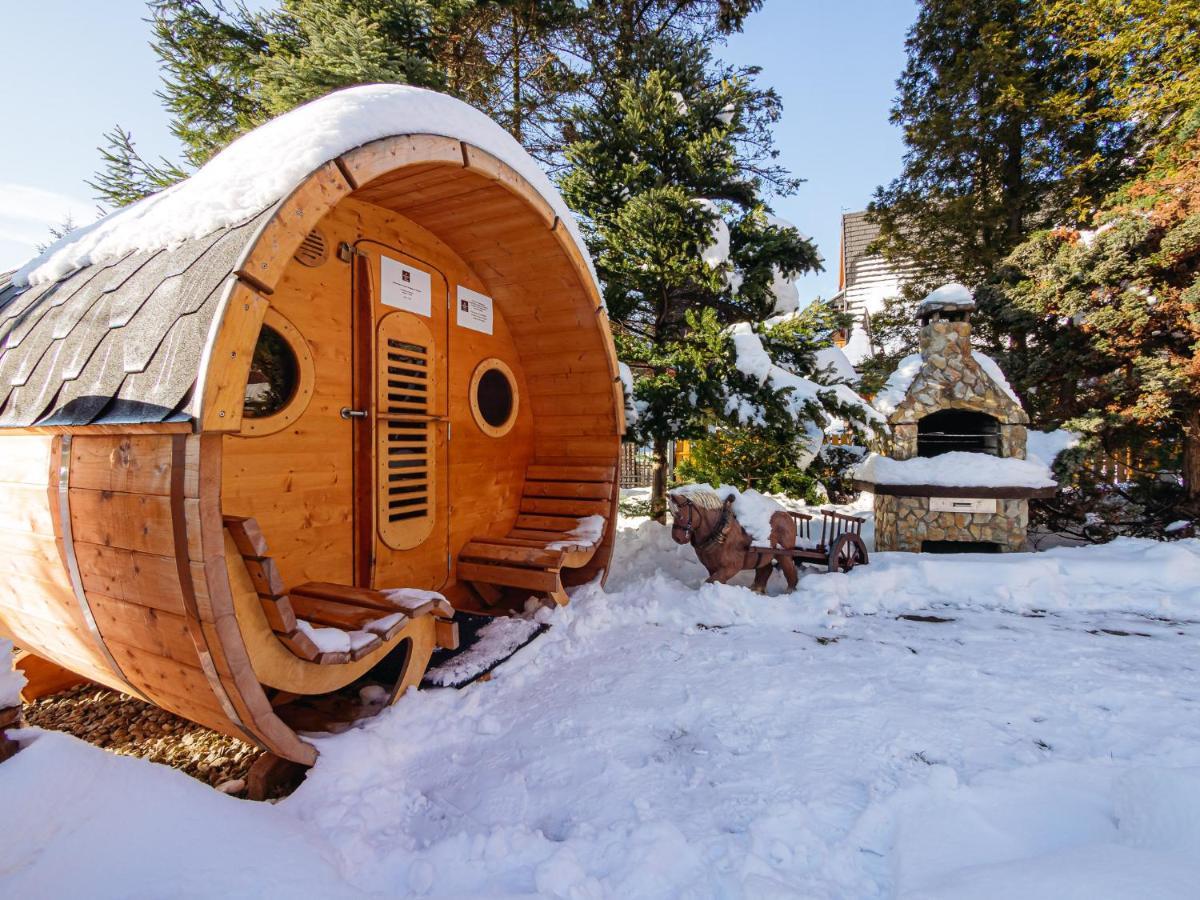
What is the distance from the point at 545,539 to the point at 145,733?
2613 millimetres

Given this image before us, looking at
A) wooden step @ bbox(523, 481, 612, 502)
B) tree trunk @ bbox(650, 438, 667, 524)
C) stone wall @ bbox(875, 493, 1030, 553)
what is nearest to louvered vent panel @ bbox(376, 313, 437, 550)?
wooden step @ bbox(523, 481, 612, 502)

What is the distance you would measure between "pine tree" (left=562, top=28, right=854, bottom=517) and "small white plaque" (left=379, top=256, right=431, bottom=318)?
2.52 m

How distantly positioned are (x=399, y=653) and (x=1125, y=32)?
13907 millimetres

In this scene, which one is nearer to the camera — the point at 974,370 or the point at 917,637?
the point at 917,637

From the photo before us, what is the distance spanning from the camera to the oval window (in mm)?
2801

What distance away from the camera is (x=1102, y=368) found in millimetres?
7121

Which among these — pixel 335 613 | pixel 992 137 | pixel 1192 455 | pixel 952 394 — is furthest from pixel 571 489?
pixel 992 137

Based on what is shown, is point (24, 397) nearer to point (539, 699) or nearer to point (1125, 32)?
point (539, 699)

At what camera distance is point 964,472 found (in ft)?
19.1

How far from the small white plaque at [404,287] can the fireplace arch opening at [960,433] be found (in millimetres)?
5822

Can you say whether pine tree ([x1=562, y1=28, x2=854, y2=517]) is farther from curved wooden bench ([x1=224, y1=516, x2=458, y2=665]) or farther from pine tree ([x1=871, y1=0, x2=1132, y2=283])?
pine tree ([x1=871, y1=0, x2=1132, y2=283])

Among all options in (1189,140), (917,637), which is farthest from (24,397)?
(1189,140)

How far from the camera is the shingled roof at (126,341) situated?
188 cm

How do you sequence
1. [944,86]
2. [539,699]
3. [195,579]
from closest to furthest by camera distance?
[195,579], [539,699], [944,86]
